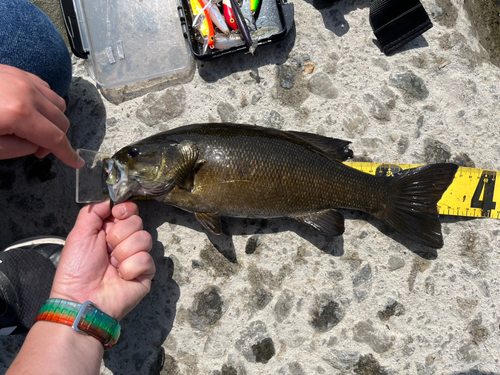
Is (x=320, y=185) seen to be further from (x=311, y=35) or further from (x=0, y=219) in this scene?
(x=0, y=219)

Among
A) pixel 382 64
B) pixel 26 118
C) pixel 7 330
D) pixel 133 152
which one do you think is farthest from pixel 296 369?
pixel 382 64

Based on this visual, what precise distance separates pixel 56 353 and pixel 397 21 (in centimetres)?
386

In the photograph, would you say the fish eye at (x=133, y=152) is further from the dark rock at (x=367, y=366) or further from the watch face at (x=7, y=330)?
the dark rock at (x=367, y=366)

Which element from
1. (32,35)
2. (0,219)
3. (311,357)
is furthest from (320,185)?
(0,219)

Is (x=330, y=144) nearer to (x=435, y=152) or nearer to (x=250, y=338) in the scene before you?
(x=435, y=152)

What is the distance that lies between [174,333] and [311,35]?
3139 mm

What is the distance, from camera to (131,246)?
2.58 metres

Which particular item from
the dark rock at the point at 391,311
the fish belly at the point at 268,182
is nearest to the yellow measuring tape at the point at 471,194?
the fish belly at the point at 268,182

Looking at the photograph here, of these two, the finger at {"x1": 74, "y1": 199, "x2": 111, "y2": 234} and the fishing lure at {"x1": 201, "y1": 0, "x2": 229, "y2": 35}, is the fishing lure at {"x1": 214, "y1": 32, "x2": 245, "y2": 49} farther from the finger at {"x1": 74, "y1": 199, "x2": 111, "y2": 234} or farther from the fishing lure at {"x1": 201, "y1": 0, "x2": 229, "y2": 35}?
the finger at {"x1": 74, "y1": 199, "x2": 111, "y2": 234}

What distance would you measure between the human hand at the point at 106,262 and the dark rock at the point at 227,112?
117 centimetres

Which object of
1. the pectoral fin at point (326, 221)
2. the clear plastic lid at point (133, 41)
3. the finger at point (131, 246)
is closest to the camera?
the finger at point (131, 246)

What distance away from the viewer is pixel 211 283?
3.04 metres

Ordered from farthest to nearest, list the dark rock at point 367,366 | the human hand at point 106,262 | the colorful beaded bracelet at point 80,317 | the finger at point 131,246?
the dark rock at point 367,366
the finger at point 131,246
the human hand at point 106,262
the colorful beaded bracelet at point 80,317

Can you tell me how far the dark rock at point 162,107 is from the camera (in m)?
3.18
